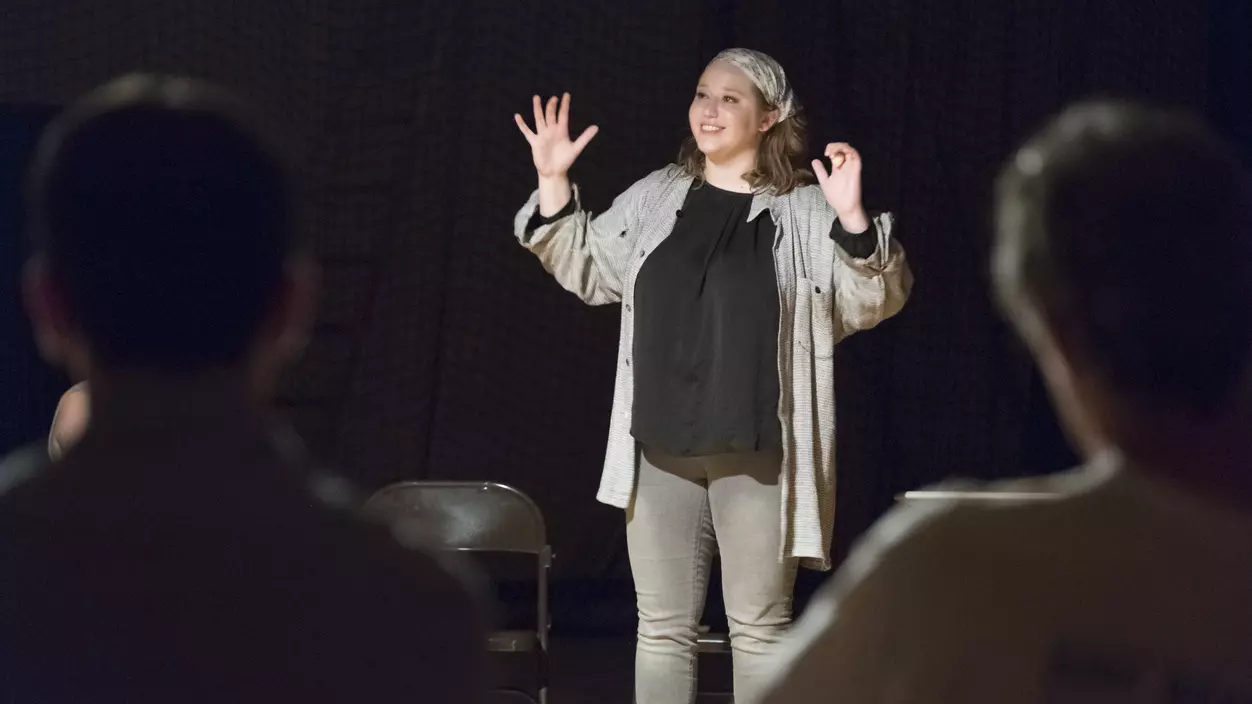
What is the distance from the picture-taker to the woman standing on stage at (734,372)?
2.31 meters

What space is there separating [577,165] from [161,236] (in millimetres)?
3227

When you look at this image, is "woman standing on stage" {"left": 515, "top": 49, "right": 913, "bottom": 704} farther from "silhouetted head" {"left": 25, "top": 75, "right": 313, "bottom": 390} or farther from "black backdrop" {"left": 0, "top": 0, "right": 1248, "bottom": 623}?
"silhouetted head" {"left": 25, "top": 75, "right": 313, "bottom": 390}

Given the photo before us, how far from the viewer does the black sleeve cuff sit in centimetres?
227

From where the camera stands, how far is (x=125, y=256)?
60 centimetres

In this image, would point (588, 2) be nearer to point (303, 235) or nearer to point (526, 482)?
point (526, 482)

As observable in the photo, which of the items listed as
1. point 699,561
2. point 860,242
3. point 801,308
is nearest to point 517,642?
point 699,561

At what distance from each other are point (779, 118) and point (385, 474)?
68.0 inches

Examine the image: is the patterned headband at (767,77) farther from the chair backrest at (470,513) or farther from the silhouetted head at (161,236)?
the silhouetted head at (161,236)

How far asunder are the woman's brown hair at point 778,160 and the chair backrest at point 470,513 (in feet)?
2.89

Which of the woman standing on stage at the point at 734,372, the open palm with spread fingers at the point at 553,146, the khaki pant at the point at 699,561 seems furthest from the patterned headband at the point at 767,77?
the khaki pant at the point at 699,561

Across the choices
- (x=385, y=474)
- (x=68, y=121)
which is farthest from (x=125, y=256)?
(x=385, y=474)

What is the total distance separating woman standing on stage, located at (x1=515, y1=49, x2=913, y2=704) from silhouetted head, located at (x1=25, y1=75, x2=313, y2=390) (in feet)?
5.67

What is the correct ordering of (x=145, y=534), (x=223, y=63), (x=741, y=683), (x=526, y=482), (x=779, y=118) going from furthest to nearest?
1. (x=526, y=482)
2. (x=223, y=63)
3. (x=779, y=118)
4. (x=741, y=683)
5. (x=145, y=534)

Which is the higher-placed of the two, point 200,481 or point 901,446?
point 200,481
